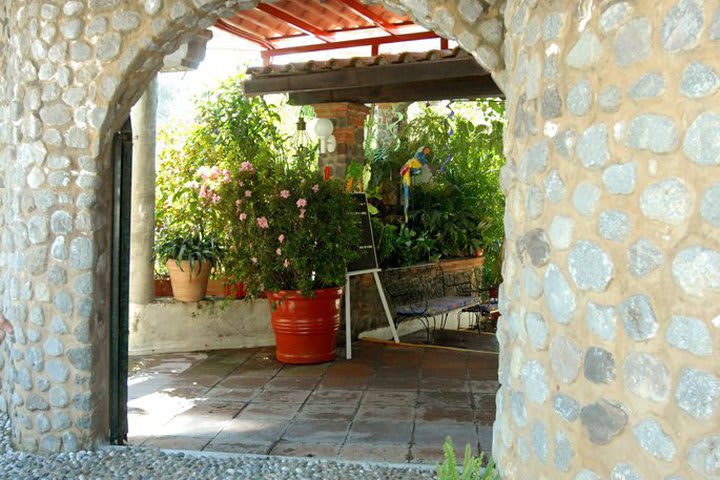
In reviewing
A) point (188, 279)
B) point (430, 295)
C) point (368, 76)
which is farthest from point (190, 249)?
point (430, 295)

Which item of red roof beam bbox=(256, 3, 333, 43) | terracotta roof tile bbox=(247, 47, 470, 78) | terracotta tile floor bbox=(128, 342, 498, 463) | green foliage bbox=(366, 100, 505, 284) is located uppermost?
red roof beam bbox=(256, 3, 333, 43)

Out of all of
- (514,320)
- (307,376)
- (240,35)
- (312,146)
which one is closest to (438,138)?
(312,146)

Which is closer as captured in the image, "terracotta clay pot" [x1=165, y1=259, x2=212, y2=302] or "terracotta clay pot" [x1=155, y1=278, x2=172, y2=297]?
"terracotta clay pot" [x1=165, y1=259, x2=212, y2=302]

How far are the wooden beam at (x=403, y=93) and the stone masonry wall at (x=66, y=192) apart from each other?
3472 millimetres

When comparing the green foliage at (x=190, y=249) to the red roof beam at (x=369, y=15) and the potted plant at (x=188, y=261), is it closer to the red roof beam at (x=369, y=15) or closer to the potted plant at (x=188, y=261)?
the potted plant at (x=188, y=261)

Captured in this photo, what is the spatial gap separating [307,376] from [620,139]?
457 cm

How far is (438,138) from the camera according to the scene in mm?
10547

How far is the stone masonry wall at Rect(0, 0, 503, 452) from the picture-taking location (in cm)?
413

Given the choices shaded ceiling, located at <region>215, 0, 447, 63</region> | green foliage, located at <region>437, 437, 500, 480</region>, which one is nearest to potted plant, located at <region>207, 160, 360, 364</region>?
shaded ceiling, located at <region>215, 0, 447, 63</region>

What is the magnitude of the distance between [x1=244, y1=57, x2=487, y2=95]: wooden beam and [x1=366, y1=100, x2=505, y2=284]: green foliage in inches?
59.4

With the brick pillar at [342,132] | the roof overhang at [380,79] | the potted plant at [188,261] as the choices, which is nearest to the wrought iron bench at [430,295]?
the brick pillar at [342,132]

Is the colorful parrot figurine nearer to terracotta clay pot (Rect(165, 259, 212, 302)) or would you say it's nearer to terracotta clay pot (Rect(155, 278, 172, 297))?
terracotta clay pot (Rect(165, 259, 212, 302))

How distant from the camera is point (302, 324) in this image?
6656 millimetres

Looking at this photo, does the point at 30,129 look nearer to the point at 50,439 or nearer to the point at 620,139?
the point at 50,439
